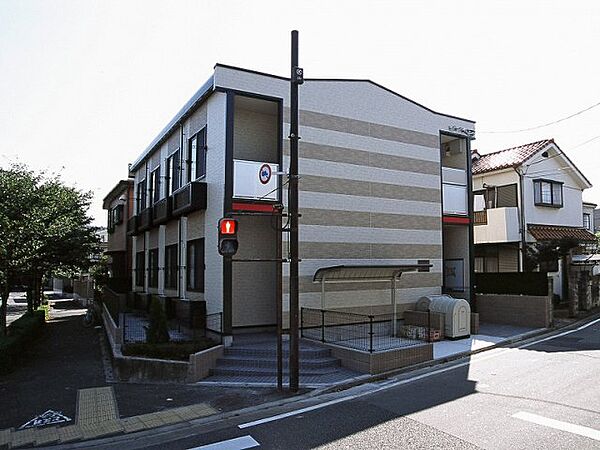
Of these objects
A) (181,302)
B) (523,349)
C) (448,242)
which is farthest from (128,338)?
(448,242)

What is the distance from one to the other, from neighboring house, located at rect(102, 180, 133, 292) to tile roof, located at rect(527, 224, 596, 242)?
20919mm

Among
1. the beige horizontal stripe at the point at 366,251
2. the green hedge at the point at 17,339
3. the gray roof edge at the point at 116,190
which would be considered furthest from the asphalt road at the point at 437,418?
the gray roof edge at the point at 116,190

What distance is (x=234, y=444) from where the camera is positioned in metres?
6.53

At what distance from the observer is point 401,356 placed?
1069 cm

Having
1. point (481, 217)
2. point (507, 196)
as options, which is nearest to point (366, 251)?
point (481, 217)

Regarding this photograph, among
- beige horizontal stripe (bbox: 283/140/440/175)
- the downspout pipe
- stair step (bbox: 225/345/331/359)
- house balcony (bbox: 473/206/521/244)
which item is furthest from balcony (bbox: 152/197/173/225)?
the downspout pipe

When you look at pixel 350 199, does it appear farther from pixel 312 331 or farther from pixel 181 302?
pixel 181 302

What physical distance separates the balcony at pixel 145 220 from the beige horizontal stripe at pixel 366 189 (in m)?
7.95

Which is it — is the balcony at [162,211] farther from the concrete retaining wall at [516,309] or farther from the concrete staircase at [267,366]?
the concrete retaining wall at [516,309]

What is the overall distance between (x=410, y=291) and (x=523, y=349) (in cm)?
385

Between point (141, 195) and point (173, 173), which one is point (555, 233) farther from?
point (141, 195)

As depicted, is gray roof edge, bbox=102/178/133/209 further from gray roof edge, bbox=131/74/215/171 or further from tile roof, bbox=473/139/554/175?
tile roof, bbox=473/139/554/175

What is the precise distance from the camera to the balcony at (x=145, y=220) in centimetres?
1884

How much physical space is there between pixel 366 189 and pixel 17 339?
1099 cm
